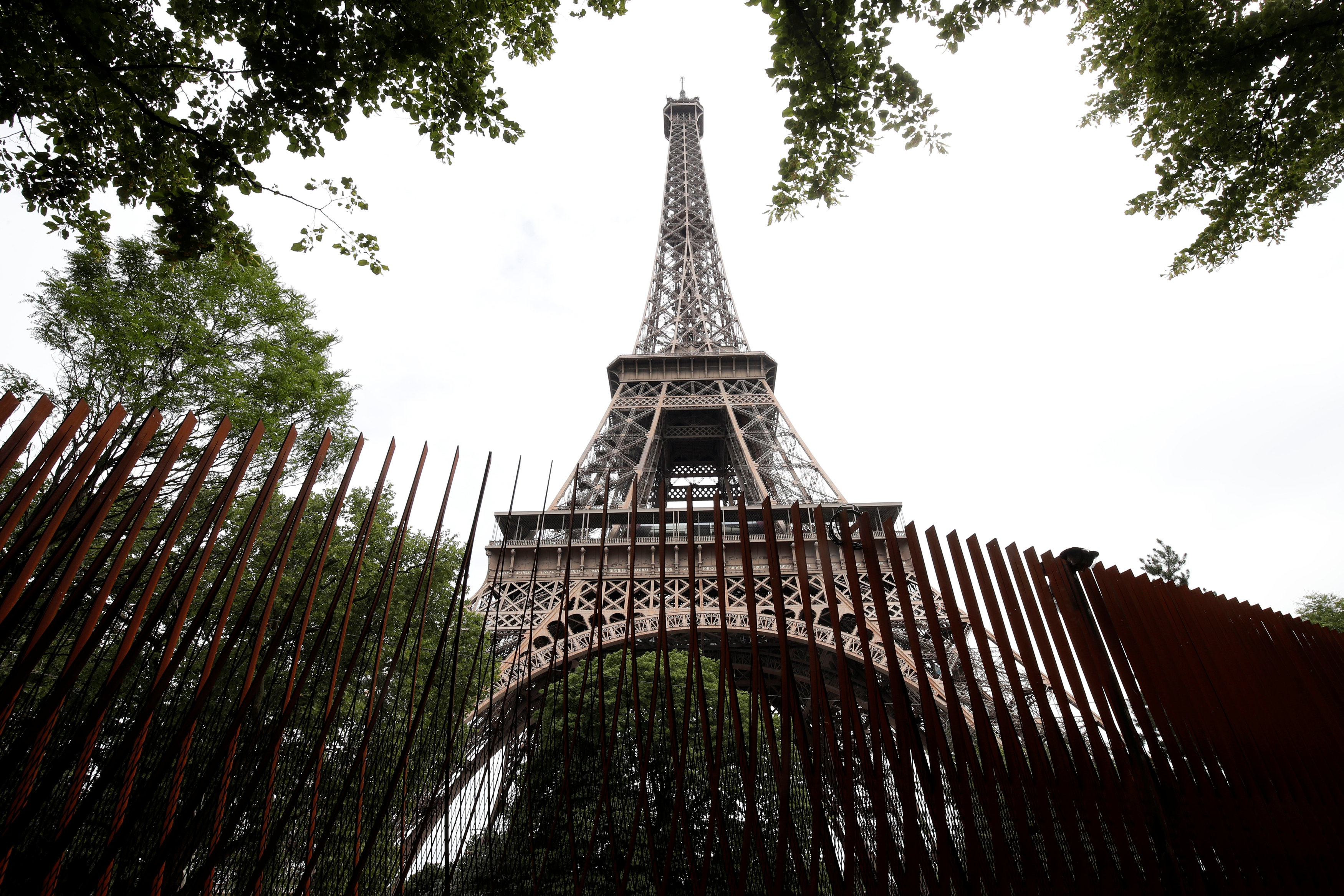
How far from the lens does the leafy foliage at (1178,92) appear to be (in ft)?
15.5

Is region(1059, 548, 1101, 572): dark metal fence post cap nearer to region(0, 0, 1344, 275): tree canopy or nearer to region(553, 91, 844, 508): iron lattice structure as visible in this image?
region(0, 0, 1344, 275): tree canopy

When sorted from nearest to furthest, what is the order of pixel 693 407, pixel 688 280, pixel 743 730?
pixel 743 730 → pixel 693 407 → pixel 688 280

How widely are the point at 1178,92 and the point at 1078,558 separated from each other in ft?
18.9

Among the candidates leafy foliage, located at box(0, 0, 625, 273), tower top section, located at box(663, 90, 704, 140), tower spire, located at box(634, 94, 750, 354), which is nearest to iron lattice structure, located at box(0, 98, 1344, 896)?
leafy foliage, located at box(0, 0, 625, 273)

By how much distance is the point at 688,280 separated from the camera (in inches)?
1490

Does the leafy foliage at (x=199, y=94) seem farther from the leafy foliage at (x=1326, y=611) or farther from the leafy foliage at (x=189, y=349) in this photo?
the leafy foliage at (x=1326, y=611)

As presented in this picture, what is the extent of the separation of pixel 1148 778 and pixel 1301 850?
130 centimetres

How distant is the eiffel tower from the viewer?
42.4 feet

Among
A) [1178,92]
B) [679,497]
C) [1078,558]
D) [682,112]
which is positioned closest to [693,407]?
[679,497]

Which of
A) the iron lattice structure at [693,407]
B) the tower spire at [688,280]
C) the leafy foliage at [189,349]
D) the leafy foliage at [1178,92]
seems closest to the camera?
the leafy foliage at [1178,92]

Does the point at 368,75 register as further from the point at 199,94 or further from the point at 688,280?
the point at 688,280

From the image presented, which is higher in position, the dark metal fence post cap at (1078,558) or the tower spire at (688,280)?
the tower spire at (688,280)

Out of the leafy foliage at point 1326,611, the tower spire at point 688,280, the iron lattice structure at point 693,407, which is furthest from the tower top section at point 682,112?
the leafy foliage at point 1326,611

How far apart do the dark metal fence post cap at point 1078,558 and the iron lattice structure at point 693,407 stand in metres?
14.6
